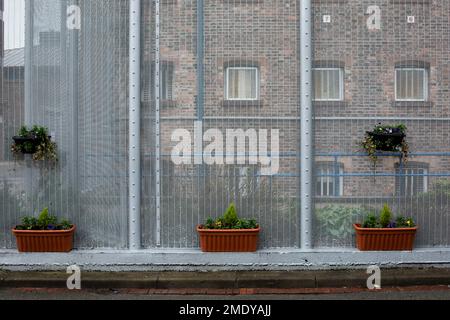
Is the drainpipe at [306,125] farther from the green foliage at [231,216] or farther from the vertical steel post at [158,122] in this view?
the vertical steel post at [158,122]

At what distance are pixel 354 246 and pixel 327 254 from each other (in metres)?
0.40

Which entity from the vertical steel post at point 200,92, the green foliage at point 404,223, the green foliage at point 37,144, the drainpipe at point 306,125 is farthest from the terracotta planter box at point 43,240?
the green foliage at point 404,223

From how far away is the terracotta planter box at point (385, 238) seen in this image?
7719 millimetres

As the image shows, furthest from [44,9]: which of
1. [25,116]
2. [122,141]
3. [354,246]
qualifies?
[354,246]

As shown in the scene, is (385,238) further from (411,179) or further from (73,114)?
(73,114)

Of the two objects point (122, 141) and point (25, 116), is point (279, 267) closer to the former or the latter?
point (122, 141)

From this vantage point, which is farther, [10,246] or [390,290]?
[10,246]

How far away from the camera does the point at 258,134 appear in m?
7.88

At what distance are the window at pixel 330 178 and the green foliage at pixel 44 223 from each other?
3.30 metres

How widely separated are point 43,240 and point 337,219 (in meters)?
3.80

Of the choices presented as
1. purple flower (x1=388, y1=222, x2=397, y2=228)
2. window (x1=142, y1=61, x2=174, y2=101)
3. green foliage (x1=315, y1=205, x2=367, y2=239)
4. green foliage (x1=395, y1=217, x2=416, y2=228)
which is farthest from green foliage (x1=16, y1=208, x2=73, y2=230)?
green foliage (x1=395, y1=217, x2=416, y2=228)

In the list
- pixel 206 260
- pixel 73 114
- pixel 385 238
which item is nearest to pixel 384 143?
pixel 385 238

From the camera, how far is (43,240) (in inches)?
305

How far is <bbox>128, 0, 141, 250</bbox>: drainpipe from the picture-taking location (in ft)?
25.6
